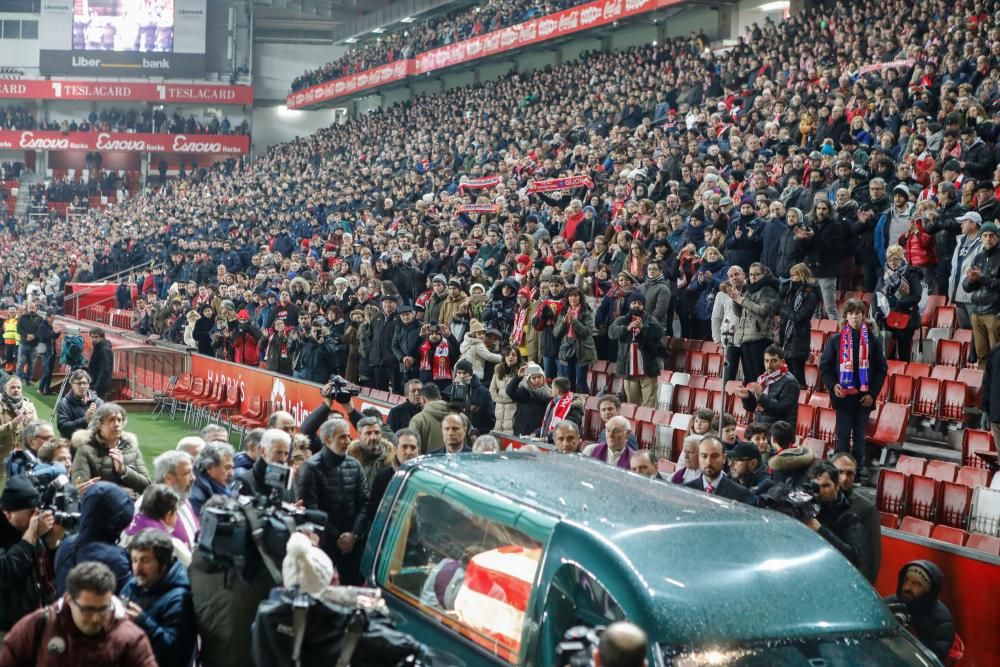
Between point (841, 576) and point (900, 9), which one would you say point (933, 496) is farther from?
point (900, 9)

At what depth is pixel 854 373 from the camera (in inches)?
403

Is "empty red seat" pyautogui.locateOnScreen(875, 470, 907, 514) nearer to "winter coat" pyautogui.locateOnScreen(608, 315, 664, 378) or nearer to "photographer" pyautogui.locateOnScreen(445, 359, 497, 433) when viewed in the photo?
"photographer" pyautogui.locateOnScreen(445, 359, 497, 433)

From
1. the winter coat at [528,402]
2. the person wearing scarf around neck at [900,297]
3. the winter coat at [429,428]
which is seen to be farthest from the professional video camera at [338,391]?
the person wearing scarf around neck at [900,297]

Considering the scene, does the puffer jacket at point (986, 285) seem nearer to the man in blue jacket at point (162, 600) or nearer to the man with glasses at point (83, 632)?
the man in blue jacket at point (162, 600)

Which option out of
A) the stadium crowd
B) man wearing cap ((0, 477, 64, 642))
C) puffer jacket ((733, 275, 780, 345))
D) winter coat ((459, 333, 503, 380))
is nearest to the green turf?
the stadium crowd

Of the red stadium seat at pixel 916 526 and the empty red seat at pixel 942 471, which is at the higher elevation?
the empty red seat at pixel 942 471

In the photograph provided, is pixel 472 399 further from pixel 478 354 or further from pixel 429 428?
pixel 478 354

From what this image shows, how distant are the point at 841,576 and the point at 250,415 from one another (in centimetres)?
1421

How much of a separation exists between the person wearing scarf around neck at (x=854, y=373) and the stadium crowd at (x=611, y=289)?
3 centimetres

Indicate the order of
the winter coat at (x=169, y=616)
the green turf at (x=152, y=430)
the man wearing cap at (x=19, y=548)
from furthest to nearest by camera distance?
the green turf at (x=152, y=430), the man wearing cap at (x=19, y=548), the winter coat at (x=169, y=616)

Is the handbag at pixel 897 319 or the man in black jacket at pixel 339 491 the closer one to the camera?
the man in black jacket at pixel 339 491

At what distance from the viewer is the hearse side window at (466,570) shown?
4.94 meters

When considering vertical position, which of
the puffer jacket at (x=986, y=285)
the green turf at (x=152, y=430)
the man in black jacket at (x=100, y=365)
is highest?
the puffer jacket at (x=986, y=285)

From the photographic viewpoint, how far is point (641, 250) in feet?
48.9
